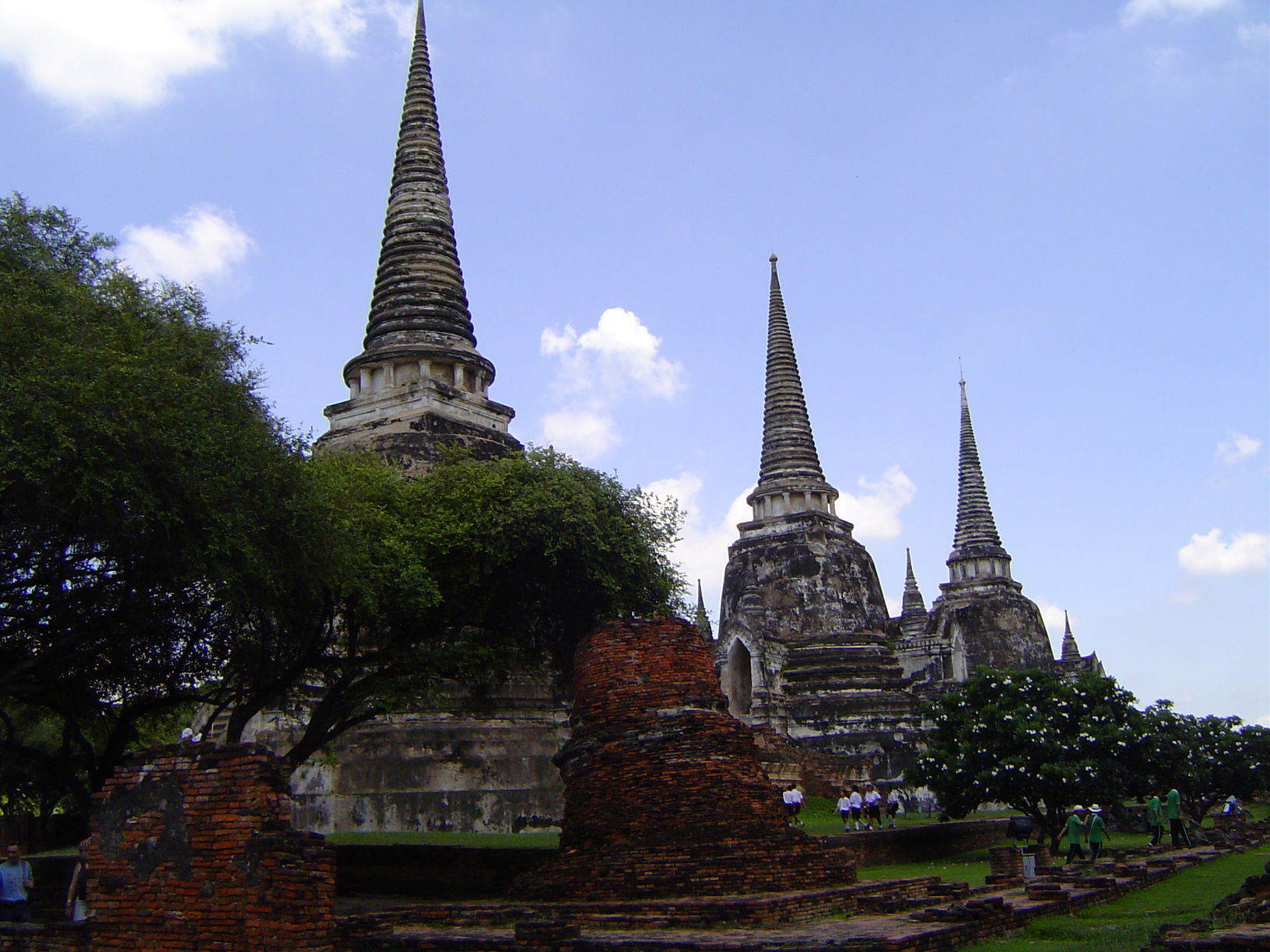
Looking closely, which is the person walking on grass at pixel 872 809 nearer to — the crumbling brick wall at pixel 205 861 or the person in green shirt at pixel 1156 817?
the person in green shirt at pixel 1156 817

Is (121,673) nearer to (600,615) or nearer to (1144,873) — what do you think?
(600,615)

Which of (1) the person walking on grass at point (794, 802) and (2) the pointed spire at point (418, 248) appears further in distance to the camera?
(2) the pointed spire at point (418, 248)

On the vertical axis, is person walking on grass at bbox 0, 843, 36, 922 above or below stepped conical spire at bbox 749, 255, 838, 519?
below

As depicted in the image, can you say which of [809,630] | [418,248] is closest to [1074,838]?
[809,630]

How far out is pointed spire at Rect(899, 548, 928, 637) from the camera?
51.4m

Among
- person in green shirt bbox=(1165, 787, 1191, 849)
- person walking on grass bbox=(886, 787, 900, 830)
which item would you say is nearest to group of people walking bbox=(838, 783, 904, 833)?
person walking on grass bbox=(886, 787, 900, 830)

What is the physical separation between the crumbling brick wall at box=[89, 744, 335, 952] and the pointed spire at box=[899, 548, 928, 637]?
41946mm

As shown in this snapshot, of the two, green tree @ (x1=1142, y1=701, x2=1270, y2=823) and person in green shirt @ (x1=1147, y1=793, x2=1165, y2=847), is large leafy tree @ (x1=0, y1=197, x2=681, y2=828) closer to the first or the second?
person in green shirt @ (x1=1147, y1=793, x2=1165, y2=847)

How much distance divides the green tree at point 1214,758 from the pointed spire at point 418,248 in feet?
55.4

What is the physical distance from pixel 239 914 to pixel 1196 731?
26.3 meters

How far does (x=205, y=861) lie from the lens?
37.1 feet

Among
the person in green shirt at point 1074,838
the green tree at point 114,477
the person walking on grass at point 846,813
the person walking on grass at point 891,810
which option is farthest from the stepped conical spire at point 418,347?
the person in green shirt at point 1074,838

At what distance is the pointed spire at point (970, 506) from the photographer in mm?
48969

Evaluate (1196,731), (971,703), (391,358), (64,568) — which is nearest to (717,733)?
(64,568)
